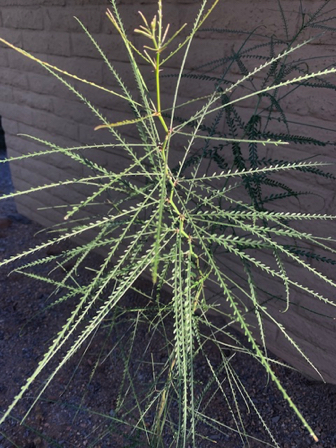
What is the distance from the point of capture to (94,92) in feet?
6.72

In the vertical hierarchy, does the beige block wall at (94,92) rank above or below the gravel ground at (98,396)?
above

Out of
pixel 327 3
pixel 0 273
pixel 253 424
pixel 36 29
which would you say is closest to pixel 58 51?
pixel 36 29

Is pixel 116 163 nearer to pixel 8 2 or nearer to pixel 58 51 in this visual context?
pixel 58 51

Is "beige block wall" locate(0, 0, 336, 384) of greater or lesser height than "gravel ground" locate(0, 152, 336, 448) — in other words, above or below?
above

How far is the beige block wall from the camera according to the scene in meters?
1.35

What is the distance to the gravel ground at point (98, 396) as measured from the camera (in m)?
1.38

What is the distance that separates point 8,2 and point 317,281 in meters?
2.19

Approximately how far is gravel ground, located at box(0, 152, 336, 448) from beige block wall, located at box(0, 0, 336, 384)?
0.60 ft

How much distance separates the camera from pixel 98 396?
1552mm

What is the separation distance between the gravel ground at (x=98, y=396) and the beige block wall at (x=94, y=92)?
18cm

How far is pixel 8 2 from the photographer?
228cm

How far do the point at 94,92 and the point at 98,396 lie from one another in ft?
4.63

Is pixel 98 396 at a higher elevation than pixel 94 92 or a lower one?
lower

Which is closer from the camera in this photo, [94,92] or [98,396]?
[98,396]
